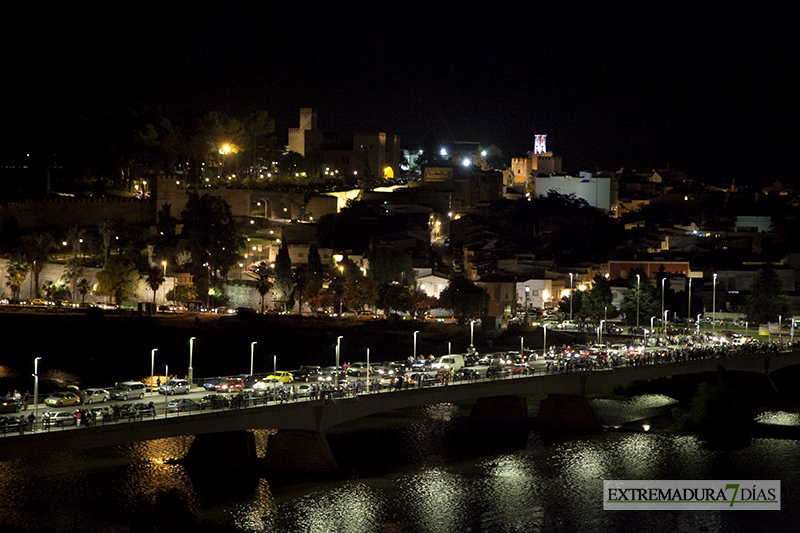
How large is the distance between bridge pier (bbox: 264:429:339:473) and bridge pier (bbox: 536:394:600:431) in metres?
11.1

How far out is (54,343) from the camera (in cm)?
5094

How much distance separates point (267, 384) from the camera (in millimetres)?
32188

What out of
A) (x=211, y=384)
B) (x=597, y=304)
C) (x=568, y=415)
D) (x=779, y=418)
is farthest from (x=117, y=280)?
(x=779, y=418)

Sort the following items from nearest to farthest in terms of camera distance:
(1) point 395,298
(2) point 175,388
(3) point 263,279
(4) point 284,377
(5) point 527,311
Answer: (2) point 175,388 → (4) point 284,377 → (1) point 395,298 → (3) point 263,279 → (5) point 527,311

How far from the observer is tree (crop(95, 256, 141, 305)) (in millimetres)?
55281

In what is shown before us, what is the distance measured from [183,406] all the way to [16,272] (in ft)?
114

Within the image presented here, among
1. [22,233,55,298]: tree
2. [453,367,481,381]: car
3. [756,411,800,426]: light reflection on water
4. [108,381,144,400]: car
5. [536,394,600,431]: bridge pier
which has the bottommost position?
[756,411,800,426]: light reflection on water

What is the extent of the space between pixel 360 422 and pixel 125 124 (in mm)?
42172

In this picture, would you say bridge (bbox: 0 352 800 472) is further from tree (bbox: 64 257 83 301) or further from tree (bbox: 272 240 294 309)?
tree (bbox: 64 257 83 301)

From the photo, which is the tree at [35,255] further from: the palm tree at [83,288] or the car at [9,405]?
the car at [9,405]

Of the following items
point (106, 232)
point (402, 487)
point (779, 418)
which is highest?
point (106, 232)

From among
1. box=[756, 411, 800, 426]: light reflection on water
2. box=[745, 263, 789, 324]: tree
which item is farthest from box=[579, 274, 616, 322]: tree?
box=[756, 411, 800, 426]: light reflection on water

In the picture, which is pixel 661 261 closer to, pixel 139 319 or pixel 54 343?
pixel 139 319

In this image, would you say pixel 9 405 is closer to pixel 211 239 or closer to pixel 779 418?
pixel 779 418
